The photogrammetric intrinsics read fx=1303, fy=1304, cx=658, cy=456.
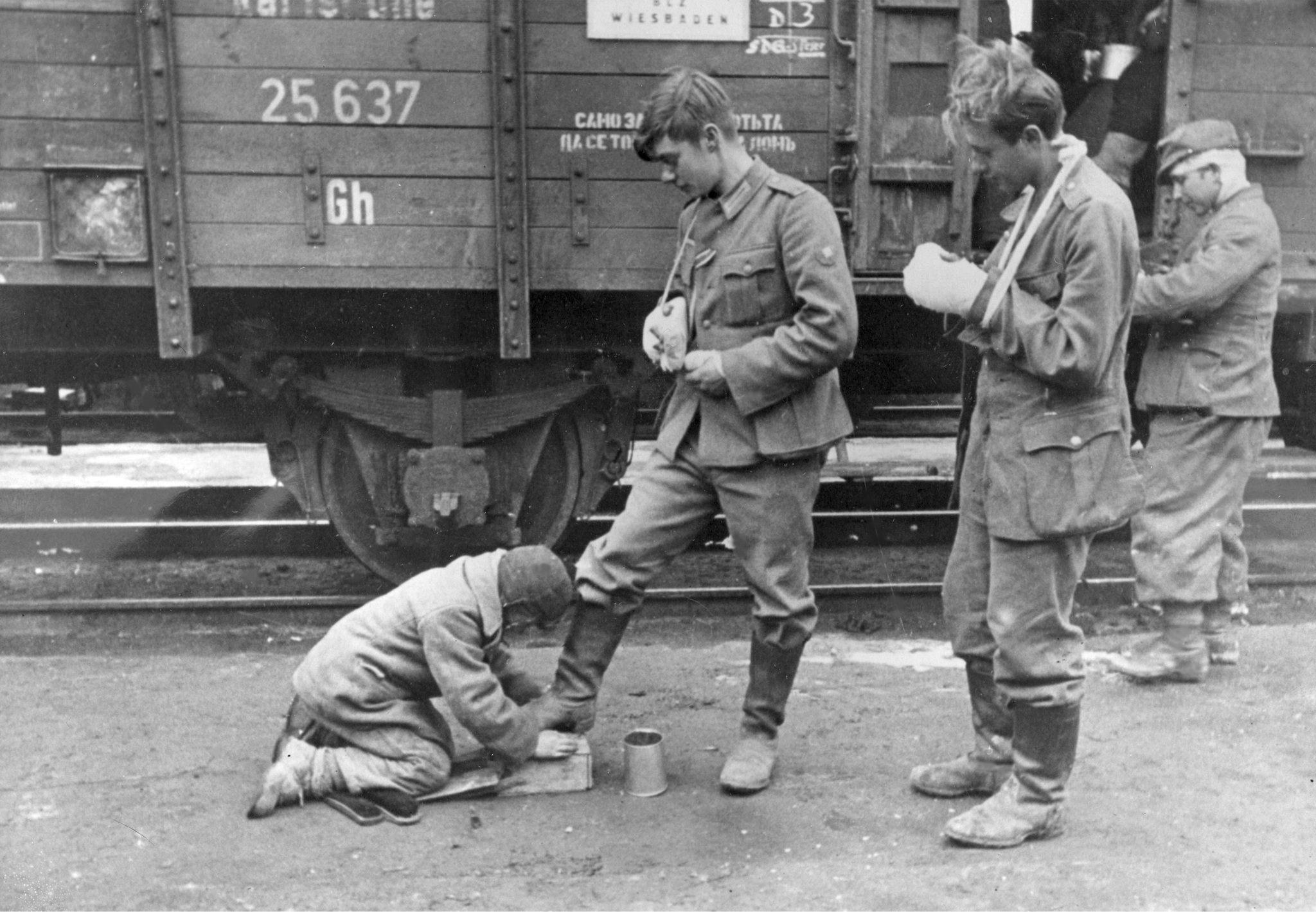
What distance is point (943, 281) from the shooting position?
132 inches

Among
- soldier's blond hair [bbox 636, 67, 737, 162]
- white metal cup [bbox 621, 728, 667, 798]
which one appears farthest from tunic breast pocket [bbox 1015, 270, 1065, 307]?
white metal cup [bbox 621, 728, 667, 798]

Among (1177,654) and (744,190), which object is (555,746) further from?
(1177,654)

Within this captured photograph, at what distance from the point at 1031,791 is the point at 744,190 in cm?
185

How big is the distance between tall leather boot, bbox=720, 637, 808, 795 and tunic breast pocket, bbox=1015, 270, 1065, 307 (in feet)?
3.95

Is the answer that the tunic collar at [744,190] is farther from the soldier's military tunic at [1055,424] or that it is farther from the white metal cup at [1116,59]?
the white metal cup at [1116,59]

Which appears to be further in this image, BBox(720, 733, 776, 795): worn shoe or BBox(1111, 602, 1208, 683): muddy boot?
BBox(1111, 602, 1208, 683): muddy boot

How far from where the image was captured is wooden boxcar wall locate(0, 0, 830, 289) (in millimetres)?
5125

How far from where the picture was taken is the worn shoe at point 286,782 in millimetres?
3639

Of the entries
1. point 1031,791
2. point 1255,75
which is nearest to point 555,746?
point 1031,791

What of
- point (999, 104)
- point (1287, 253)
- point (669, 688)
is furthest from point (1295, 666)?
point (999, 104)

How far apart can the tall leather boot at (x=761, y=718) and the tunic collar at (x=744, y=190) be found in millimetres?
1272

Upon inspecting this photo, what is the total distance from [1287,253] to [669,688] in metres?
3.44

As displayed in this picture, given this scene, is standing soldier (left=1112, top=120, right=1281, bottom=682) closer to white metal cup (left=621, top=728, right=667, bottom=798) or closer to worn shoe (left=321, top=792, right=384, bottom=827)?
white metal cup (left=621, top=728, right=667, bottom=798)

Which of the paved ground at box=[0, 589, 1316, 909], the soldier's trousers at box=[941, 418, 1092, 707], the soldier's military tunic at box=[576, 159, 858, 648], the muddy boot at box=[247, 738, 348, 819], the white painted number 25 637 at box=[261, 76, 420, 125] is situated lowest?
the paved ground at box=[0, 589, 1316, 909]
